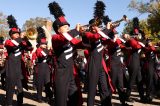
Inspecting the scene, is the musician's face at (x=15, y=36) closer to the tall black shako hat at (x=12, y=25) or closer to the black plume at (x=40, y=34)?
the tall black shako hat at (x=12, y=25)

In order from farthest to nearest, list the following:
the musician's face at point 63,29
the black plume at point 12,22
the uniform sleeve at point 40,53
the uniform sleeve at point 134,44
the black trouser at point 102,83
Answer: the uniform sleeve at point 40,53, the uniform sleeve at point 134,44, the black plume at point 12,22, the black trouser at point 102,83, the musician's face at point 63,29

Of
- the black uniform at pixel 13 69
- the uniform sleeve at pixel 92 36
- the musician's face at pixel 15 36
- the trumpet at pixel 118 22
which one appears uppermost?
the musician's face at pixel 15 36

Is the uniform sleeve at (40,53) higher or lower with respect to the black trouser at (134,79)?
higher

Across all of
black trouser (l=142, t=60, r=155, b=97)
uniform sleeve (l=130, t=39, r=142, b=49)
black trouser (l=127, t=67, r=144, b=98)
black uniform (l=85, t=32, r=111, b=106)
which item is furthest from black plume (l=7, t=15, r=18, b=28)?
black trouser (l=142, t=60, r=155, b=97)

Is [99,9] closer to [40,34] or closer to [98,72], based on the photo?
[98,72]

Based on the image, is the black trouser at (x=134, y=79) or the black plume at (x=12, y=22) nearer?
the black plume at (x=12, y=22)

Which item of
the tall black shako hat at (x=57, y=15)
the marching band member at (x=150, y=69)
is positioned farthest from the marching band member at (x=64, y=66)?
the marching band member at (x=150, y=69)

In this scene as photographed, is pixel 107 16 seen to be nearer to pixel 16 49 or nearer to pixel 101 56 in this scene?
pixel 101 56

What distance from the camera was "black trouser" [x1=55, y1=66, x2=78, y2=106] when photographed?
7.77m

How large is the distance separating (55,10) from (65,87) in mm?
1524

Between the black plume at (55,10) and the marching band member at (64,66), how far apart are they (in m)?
0.26

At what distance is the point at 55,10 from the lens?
8242 millimetres

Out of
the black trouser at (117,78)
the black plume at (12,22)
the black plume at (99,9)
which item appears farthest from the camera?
the black plume at (12,22)

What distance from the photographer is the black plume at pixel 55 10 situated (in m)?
8.20
